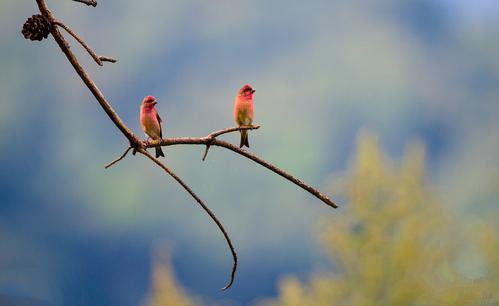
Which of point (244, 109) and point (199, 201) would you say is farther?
point (244, 109)

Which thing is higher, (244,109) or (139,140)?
(244,109)

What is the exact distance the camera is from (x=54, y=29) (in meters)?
0.48

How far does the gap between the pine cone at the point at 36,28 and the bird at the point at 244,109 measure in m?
1.11

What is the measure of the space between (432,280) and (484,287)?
15.3 inches

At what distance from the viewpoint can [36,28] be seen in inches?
18.6

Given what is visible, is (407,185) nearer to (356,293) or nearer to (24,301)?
(356,293)

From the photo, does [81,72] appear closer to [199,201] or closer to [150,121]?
[199,201]

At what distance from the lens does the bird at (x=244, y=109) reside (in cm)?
163

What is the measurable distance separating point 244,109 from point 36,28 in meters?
1.28

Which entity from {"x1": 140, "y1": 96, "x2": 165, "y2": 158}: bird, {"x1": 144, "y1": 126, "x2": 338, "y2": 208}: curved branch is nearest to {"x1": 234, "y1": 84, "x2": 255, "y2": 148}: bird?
{"x1": 140, "y1": 96, "x2": 165, "y2": 158}: bird

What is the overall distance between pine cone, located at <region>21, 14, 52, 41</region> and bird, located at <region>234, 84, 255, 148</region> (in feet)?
3.63

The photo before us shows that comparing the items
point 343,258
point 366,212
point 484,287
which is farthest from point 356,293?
point 484,287

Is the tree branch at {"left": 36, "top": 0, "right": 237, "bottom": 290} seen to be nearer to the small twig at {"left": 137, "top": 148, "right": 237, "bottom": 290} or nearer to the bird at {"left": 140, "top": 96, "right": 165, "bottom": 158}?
the small twig at {"left": 137, "top": 148, "right": 237, "bottom": 290}

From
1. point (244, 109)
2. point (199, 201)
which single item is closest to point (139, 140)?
point (199, 201)
